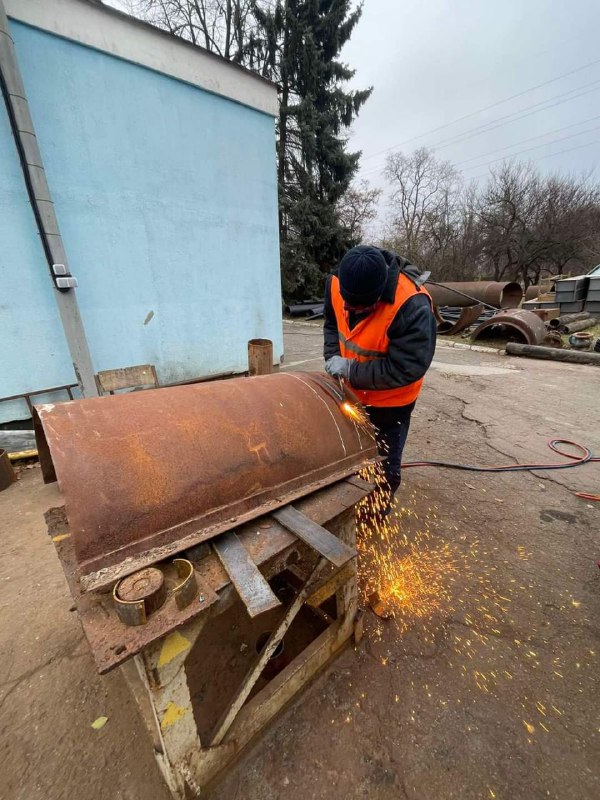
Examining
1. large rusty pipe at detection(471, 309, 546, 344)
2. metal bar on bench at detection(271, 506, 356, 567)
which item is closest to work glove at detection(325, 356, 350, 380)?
metal bar on bench at detection(271, 506, 356, 567)

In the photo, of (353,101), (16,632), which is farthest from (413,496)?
(353,101)

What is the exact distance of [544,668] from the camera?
1692mm

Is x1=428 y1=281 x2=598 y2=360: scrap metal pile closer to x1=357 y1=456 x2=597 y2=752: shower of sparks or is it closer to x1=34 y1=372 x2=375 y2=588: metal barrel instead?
x1=357 y1=456 x2=597 y2=752: shower of sparks

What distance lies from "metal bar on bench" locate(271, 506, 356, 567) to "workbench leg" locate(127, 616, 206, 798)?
401 millimetres

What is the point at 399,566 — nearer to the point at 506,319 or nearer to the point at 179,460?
the point at 179,460

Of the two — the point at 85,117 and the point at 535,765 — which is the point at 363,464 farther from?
the point at 85,117

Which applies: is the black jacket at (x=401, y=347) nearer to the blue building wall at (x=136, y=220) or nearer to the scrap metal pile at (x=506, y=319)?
the blue building wall at (x=136, y=220)

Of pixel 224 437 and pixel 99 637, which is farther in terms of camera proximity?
pixel 224 437

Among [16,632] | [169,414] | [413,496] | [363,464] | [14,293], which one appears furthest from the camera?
[14,293]

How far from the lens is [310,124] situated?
13.7m

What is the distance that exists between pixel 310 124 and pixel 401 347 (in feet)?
52.1

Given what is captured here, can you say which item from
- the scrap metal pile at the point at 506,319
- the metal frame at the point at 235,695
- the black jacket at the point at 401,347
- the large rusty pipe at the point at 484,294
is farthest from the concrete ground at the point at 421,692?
the large rusty pipe at the point at 484,294

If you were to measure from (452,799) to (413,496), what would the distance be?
1.88 meters

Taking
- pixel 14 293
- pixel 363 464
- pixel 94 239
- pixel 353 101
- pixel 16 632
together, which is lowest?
pixel 16 632
